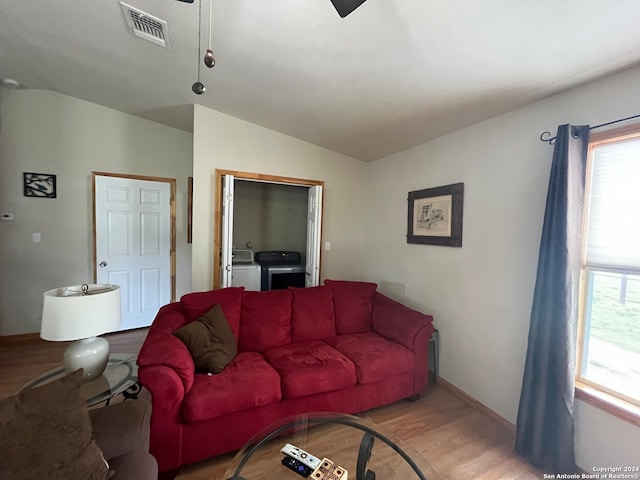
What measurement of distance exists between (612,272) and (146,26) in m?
3.20

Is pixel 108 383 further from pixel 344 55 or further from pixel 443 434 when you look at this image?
pixel 344 55

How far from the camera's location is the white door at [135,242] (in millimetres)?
3430

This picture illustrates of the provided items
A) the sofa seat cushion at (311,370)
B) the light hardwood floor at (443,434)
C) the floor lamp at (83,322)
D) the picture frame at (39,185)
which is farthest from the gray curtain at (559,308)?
the picture frame at (39,185)

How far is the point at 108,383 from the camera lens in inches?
60.7

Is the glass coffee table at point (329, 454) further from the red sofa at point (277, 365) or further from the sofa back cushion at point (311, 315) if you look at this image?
the sofa back cushion at point (311, 315)

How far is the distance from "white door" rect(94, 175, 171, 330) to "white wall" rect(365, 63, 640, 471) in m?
3.28

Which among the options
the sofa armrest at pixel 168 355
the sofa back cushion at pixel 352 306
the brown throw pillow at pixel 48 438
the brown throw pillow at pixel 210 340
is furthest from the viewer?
the sofa back cushion at pixel 352 306

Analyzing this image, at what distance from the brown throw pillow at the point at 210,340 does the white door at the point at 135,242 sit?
7.14ft

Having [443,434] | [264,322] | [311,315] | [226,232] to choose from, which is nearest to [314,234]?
[226,232]

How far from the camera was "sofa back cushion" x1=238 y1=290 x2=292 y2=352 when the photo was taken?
2.27m

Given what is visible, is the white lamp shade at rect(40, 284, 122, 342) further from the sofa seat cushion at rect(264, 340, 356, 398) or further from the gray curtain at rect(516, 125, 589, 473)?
the gray curtain at rect(516, 125, 589, 473)

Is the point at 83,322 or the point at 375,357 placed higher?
the point at 83,322

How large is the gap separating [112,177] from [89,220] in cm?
60

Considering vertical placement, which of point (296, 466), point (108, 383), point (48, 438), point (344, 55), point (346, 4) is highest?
point (344, 55)
